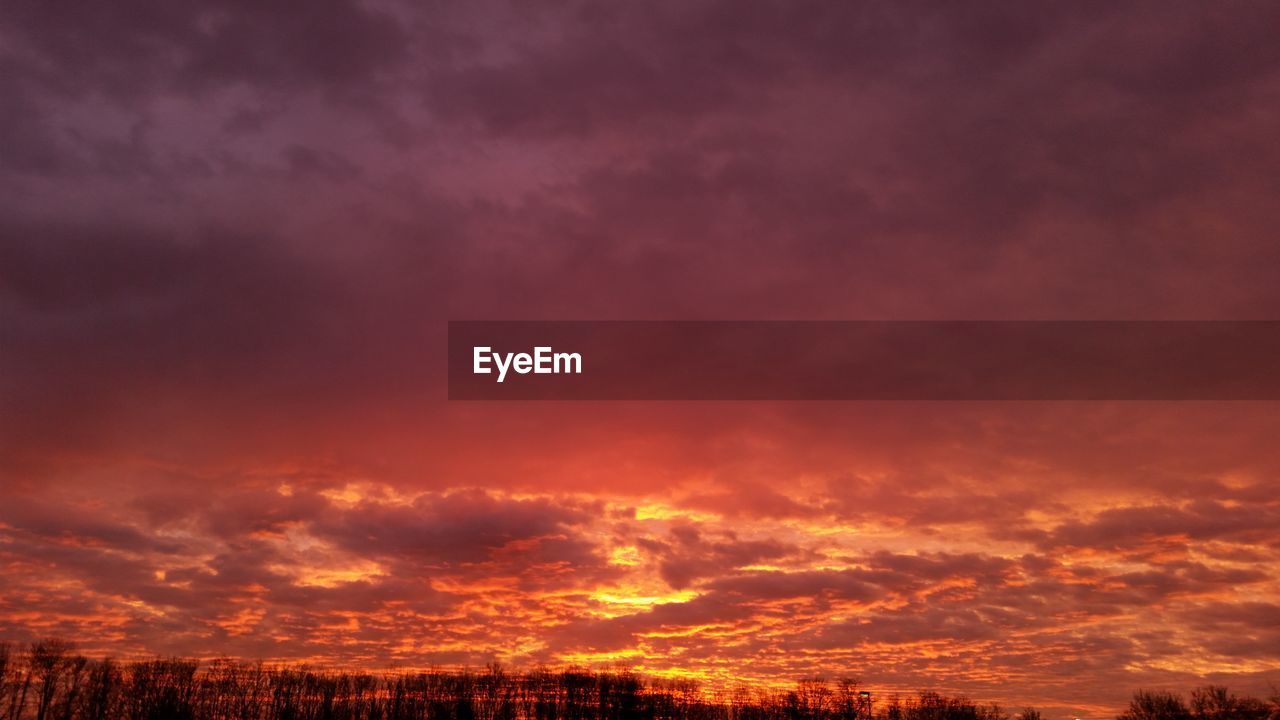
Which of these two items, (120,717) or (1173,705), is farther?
(1173,705)

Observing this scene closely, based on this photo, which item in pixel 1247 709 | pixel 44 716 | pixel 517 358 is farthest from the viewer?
pixel 1247 709

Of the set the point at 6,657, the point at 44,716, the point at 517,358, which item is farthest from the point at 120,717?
the point at 517,358

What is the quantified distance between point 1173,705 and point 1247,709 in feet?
45.3

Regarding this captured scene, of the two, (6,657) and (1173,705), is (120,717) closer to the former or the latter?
(6,657)

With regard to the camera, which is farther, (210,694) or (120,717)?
(210,694)

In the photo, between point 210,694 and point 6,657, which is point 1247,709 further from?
point 6,657

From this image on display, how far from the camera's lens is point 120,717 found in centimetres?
18138

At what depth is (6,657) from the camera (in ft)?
610

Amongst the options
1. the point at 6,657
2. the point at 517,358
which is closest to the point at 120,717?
the point at 6,657

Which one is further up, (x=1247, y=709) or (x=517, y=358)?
(x=517, y=358)

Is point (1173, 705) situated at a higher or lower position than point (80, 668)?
lower

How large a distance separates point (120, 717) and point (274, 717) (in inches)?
1211

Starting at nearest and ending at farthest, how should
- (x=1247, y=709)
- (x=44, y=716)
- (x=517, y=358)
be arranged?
(x=517, y=358) < (x=44, y=716) < (x=1247, y=709)


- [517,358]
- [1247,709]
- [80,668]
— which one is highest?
[517,358]
